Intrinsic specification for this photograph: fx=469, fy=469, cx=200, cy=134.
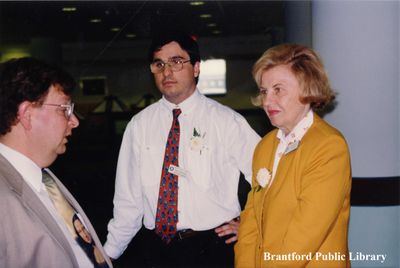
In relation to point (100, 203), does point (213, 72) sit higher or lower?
higher

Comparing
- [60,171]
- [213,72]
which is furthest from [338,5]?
[213,72]

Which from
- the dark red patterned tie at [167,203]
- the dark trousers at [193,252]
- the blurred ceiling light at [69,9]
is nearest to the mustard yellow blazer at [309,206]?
the dark trousers at [193,252]

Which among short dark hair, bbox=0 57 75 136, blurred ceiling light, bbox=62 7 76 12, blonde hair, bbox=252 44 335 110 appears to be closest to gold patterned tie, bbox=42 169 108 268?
short dark hair, bbox=0 57 75 136

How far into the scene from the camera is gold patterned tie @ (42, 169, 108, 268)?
1708 millimetres

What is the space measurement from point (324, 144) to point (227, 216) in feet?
2.93

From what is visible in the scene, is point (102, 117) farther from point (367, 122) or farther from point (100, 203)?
point (367, 122)

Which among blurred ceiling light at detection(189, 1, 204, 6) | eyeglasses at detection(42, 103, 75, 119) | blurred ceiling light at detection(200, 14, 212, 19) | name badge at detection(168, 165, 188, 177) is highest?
blurred ceiling light at detection(200, 14, 212, 19)

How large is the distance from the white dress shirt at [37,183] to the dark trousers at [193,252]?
0.78m

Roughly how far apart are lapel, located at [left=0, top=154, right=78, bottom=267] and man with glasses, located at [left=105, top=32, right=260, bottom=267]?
3.06 ft

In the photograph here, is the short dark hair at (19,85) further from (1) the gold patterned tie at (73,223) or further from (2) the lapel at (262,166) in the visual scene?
(2) the lapel at (262,166)

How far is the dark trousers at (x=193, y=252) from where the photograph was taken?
2404 mm

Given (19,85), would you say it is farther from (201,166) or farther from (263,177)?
(201,166)

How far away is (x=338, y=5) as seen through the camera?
2740 mm

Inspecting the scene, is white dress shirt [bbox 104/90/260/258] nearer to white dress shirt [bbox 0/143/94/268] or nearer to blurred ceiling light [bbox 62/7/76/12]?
white dress shirt [bbox 0/143/94/268]
